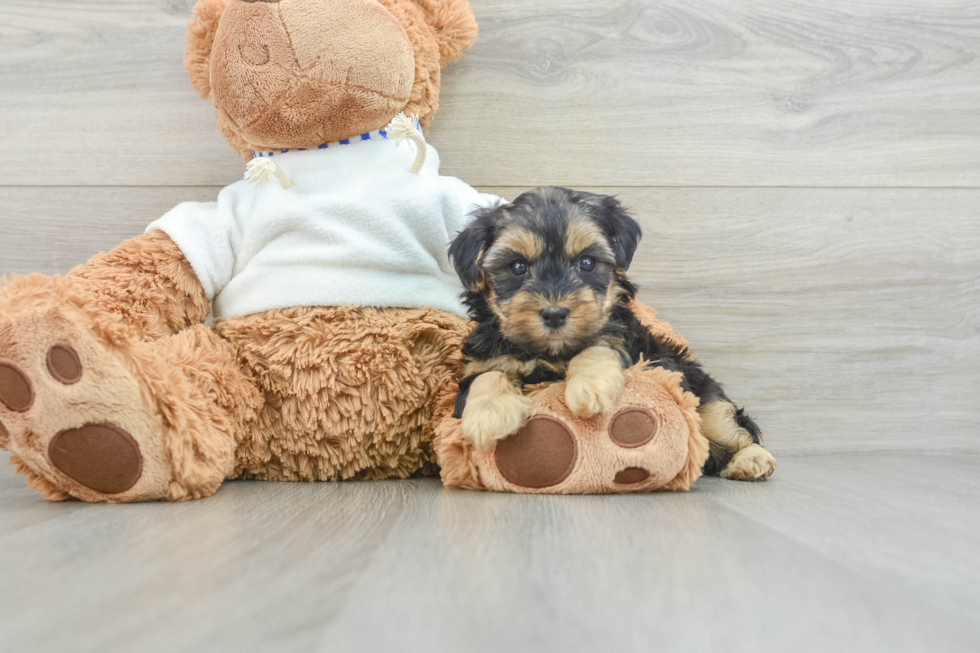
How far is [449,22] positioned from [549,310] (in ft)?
3.28

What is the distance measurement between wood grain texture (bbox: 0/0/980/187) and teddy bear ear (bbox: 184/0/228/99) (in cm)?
35

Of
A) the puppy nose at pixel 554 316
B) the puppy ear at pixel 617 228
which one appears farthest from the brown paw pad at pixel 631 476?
the puppy ear at pixel 617 228

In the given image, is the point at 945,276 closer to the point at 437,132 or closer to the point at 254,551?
the point at 437,132

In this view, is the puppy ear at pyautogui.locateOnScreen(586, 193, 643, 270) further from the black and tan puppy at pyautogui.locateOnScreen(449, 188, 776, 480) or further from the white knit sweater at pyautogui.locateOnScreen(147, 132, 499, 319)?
the white knit sweater at pyautogui.locateOnScreen(147, 132, 499, 319)

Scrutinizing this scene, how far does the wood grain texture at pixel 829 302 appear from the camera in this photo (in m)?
2.28

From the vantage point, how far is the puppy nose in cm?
144

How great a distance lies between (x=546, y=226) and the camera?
1543 mm

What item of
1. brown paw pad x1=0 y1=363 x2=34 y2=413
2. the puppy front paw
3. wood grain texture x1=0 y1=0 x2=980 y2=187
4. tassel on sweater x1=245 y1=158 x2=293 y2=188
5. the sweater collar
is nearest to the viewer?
brown paw pad x1=0 y1=363 x2=34 y2=413

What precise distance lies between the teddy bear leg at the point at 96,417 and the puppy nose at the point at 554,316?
0.77m

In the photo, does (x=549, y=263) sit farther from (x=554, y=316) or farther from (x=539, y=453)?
(x=539, y=453)

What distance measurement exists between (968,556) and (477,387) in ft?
3.05

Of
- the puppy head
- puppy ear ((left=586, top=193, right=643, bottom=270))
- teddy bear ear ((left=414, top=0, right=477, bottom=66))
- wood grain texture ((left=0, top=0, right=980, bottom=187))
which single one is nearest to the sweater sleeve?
wood grain texture ((left=0, top=0, right=980, bottom=187))

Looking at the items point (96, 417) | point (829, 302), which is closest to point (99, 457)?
point (96, 417)

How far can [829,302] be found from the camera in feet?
7.55
